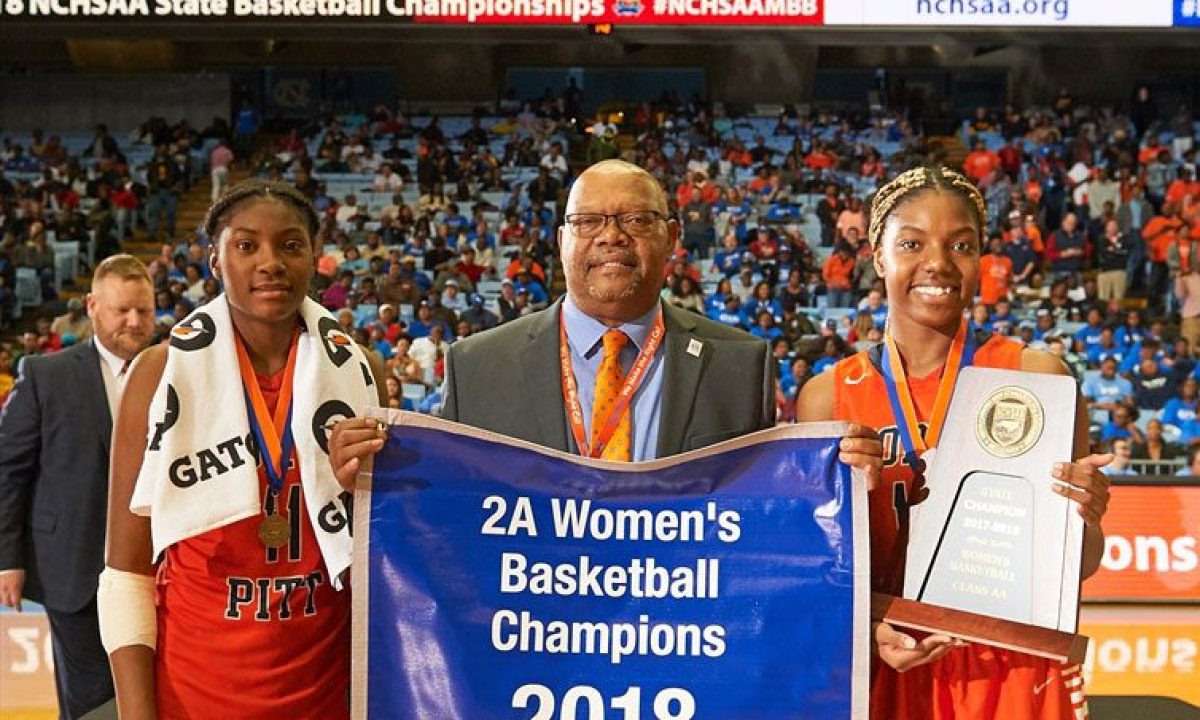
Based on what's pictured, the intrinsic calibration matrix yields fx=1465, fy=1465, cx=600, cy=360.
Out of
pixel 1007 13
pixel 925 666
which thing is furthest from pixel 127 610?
pixel 1007 13

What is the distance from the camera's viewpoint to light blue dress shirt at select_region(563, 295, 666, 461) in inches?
115

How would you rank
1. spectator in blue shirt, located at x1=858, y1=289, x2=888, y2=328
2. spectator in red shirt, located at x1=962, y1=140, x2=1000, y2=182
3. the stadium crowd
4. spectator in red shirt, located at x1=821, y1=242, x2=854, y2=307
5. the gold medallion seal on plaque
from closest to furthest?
the gold medallion seal on plaque → the stadium crowd → spectator in blue shirt, located at x1=858, y1=289, x2=888, y2=328 → spectator in red shirt, located at x1=821, y1=242, x2=854, y2=307 → spectator in red shirt, located at x1=962, y1=140, x2=1000, y2=182

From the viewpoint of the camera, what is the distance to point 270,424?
283 cm

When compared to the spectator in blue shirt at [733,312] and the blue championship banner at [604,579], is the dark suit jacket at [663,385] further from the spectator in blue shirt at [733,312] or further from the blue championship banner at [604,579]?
the spectator in blue shirt at [733,312]

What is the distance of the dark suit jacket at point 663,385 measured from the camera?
290cm

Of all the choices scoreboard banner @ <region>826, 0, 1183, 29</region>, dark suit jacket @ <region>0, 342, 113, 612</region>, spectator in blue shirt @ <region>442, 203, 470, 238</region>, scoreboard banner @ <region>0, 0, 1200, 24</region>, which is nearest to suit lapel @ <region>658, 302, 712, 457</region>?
dark suit jacket @ <region>0, 342, 113, 612</region>

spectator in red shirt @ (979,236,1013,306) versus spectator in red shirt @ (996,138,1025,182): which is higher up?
spectator in red shirt @ (996,138,1025,182)

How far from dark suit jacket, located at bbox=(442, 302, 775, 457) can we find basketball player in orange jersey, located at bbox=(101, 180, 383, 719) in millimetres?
357

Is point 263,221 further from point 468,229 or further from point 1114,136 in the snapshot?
point 1114,136

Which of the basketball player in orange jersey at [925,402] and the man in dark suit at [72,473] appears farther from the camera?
the man in dark suit at [72,473]

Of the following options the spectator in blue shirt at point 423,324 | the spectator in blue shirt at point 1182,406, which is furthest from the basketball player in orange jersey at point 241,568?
the spectator in blue shirt at point 423,324

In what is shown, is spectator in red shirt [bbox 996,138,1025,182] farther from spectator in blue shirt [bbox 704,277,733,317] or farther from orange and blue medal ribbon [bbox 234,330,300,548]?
orange and blue medal ribbon [bbox 234,330,300,548]

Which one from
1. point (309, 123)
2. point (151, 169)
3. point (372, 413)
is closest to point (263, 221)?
point (372, 413)

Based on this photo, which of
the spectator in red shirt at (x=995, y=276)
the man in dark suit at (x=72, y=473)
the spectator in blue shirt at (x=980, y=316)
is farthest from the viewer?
the spectator in red shirt at (x=995, y=276)
